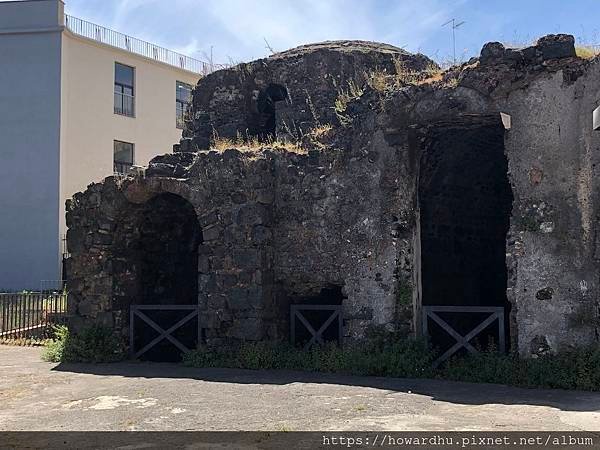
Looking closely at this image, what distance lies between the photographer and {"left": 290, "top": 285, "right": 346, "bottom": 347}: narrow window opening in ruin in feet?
37.7

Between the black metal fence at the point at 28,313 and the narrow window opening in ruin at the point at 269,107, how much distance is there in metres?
6.22

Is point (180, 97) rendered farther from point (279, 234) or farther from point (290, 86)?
point (279, 234)

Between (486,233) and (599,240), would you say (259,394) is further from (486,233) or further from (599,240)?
(486,233)

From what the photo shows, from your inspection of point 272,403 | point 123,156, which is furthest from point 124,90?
point 272,403

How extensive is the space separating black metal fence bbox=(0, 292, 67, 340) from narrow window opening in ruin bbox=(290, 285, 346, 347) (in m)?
6.85

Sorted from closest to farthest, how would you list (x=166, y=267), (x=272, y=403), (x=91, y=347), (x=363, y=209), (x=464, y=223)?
1. (x=272, y=403)
2. (x=363, y=209)
3. (x=91, y=347)
4. (x=464, y=223)
5. (x=166, y=267)

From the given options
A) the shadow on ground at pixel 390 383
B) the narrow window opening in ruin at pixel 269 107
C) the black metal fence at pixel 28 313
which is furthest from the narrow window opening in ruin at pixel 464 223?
the black metal fence at pixel 28 313

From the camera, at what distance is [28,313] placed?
16719 millimetres

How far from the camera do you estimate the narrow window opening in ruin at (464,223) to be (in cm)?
1217

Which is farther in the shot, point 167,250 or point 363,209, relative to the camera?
point 167,250

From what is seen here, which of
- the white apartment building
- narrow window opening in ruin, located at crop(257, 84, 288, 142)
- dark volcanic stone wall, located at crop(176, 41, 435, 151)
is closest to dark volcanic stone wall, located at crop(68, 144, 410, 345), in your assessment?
dark volcanic stone wall, located at crop(176, 41, 435, 151)

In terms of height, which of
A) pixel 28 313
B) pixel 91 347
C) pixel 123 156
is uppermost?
pixel 123 156

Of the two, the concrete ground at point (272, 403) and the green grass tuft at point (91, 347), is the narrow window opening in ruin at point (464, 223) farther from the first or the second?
the green grass tuft at point (91, 347)

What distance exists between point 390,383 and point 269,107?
7.77 metres
